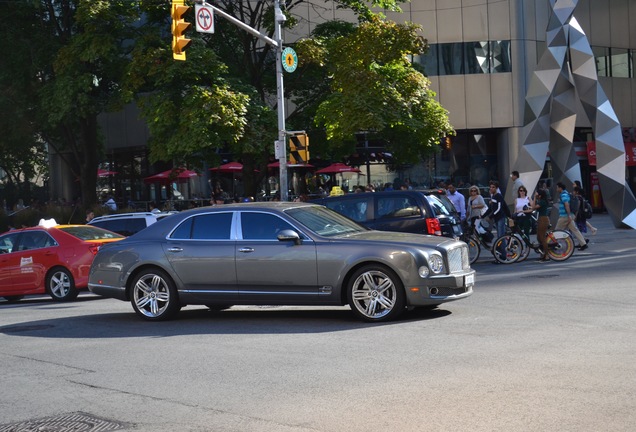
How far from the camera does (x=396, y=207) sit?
784 inches

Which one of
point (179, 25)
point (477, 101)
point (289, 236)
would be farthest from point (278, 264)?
point (477, 101)

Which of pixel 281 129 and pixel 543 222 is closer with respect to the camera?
pixel 543 222

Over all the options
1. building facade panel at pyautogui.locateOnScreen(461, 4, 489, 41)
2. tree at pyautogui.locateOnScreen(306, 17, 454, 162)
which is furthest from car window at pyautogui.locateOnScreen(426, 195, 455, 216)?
building facade panel at pyautogui.locateOnScreen(461, 4, 489, 41)

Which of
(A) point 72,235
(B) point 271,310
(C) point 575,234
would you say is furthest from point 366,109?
(B) point 271,310

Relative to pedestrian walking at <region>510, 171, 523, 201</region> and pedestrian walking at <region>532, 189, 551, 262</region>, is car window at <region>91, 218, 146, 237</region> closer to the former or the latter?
pedestrian walking at <region>532, 189, 551, 262</region>

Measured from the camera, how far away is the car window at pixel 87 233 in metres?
20.2

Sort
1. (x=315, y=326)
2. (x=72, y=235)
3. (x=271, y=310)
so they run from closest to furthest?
1. (x=315, y=326)
2. (x=271, y=310)
3. (x=72, y=235)

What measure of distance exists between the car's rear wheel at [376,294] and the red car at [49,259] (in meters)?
8.87

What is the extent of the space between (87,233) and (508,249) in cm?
958

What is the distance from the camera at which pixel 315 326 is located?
12.2m

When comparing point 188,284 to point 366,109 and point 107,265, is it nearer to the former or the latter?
point 107,265

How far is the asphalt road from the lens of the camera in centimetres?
714

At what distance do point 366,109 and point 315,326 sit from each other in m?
19.4

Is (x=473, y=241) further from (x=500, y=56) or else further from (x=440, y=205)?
(x=500, y=56)
